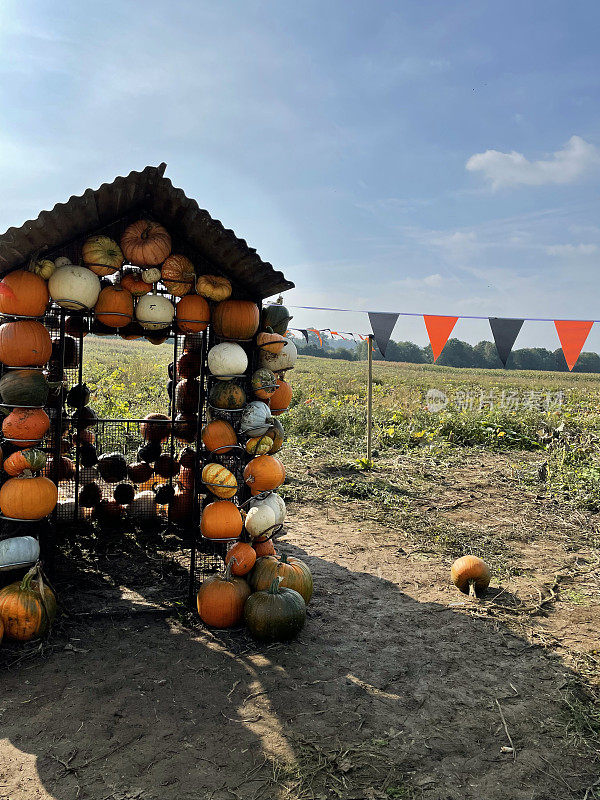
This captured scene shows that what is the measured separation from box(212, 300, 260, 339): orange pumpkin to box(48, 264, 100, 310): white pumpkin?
1087 mm

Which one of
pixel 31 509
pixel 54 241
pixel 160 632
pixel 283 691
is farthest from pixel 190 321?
pixel 283 691

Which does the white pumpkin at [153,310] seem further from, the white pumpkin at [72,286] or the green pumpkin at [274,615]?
the green pumpkin at [274,615]

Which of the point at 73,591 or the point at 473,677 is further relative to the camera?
the point at 73,591

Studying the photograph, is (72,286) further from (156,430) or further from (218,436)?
(156,430)

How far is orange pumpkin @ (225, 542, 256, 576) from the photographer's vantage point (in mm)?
4871

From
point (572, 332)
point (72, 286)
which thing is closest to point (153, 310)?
point (72, 286)

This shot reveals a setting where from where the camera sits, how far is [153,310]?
16.6ft

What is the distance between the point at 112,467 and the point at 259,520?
2391mm

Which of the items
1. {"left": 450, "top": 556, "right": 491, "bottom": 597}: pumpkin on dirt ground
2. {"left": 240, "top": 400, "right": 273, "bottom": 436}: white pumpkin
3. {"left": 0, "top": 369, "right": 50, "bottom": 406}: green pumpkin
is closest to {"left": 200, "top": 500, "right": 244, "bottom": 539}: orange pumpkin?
{"left": 240, "top": 400, "right": 273, "bottom": 436}: white pumpkin

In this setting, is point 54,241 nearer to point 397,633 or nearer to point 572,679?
point 397,633

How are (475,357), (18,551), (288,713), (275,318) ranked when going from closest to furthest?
(288,713) < (18,551) < (275,318) < (475,357)

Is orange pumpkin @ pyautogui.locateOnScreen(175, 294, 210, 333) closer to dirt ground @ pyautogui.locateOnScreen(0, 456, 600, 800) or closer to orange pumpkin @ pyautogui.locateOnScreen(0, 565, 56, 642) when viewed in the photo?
orange pumpkin @ pyautogui.locateOnScreen(0, 565, 56, 642)

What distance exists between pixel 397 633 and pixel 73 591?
118 inches

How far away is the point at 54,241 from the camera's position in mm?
4660
